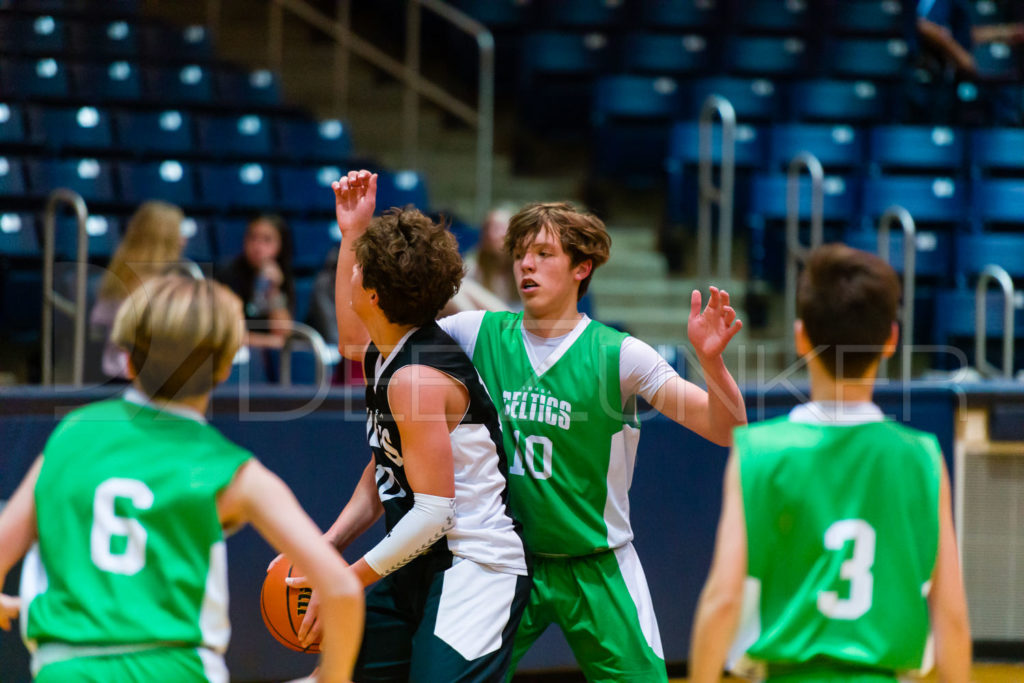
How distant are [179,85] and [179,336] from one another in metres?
6.75

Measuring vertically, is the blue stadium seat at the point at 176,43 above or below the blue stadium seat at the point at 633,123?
above

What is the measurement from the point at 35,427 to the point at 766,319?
553cm

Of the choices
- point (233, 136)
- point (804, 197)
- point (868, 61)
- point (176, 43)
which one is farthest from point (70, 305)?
point (868, 61)

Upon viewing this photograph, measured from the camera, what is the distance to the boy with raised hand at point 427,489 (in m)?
2.71

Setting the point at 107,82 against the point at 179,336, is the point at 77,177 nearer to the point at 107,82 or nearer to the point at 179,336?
the point at 107,82

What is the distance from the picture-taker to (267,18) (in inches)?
393

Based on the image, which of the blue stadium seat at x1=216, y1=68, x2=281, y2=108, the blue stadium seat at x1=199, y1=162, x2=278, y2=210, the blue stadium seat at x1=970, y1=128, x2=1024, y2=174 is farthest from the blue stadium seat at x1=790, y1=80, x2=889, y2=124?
the blue stadium seat at x1=199, y1=162, x2=278, y2=210

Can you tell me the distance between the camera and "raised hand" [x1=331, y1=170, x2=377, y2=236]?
321 centimetres

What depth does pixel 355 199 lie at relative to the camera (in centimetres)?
324

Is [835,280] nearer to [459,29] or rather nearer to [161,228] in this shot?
[161,228]

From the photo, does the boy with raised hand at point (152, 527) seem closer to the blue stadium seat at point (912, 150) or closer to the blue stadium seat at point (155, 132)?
the blue stadium seat at point (155, 132)

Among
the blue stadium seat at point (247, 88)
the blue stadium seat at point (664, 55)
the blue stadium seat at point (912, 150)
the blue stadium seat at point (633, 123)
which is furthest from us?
the blue stadium seat at point (664, 55)

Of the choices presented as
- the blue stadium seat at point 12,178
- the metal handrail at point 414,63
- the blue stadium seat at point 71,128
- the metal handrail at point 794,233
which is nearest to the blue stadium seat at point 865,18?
the metal handrail at point 794,233

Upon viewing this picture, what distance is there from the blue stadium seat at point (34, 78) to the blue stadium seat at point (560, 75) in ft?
11.1
